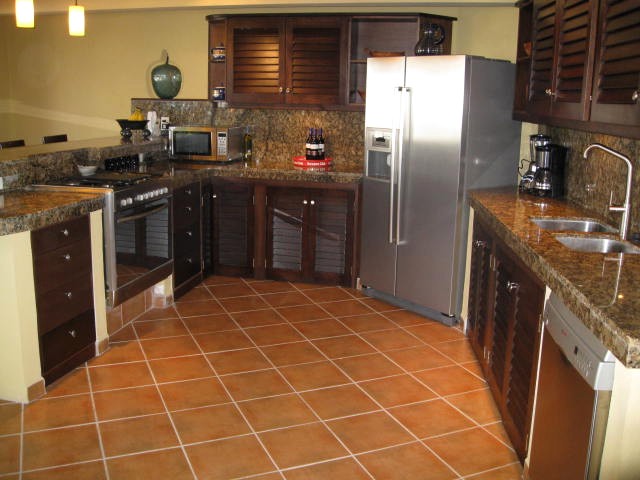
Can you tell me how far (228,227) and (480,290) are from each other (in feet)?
7.75

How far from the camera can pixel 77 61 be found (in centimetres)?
682

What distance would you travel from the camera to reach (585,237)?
2.91 meters

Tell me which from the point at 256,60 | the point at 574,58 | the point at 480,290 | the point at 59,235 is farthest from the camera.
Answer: the point at 256,60

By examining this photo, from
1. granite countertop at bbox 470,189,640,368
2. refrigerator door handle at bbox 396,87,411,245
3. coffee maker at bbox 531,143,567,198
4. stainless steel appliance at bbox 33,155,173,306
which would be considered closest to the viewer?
granite countertop at bbox 470,189,640,368

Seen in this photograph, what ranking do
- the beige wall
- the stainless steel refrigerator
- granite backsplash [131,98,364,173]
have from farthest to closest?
the beige wall < granite backsplash [131,98,364,173] < the stainless steel refrigerator

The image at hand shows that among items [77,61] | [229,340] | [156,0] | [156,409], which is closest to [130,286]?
[229,340]

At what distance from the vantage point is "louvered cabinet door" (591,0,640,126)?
245 cm

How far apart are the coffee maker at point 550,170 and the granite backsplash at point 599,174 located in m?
0.06

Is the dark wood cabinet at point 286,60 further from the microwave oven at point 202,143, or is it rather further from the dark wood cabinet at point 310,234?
the dark wood cabinet at point 310,234

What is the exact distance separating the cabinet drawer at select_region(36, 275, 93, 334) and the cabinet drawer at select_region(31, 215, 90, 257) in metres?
0.22

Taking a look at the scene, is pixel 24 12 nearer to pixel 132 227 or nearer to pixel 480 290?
pixel 132 227

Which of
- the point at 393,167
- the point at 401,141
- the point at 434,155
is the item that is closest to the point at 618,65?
the point at 434,155

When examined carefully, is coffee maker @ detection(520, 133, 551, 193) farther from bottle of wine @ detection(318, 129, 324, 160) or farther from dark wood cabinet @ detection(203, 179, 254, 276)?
dark wood cabinet @ detection(203, 179, 254, 276)

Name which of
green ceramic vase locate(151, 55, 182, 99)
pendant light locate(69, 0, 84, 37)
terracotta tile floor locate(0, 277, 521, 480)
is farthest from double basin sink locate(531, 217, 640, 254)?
green ceramic vase locate(151, 55, 182, 99)
